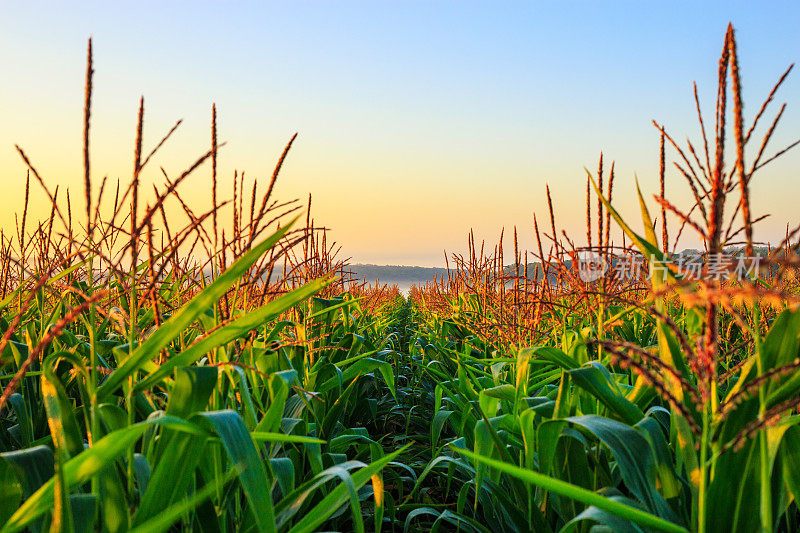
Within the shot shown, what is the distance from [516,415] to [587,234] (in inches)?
34.4

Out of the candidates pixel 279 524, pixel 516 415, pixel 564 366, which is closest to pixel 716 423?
pixel 564 366

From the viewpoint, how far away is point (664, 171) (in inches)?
76.4

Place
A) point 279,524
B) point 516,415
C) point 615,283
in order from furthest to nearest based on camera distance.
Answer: point 615,283
point 516,415
point 279,524

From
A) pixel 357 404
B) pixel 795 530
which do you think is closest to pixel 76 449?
pixel 795 530

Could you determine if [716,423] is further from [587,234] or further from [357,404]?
[357,404]

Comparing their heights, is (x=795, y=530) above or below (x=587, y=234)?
below

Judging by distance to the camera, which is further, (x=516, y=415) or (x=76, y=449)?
(x=516, y=415)

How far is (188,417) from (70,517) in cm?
22

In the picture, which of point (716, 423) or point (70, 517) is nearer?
point (70, 517)

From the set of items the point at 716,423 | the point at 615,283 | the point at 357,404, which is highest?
the point at 615,283

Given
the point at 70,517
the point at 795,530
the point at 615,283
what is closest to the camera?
the point at 70,517

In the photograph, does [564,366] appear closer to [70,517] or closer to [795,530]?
[795,530]

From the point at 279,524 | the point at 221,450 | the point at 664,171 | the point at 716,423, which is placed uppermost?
the point at 664,171

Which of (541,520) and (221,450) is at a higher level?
(221,450)
